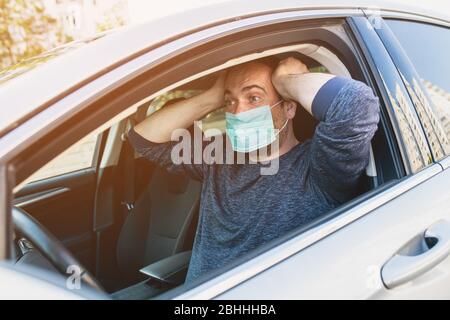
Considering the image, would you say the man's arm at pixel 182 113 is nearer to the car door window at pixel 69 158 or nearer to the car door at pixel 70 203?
the car door window at pixel 69 158

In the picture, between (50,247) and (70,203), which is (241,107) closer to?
(50,247)

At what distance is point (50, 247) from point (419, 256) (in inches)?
42.9

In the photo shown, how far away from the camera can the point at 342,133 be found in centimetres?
161

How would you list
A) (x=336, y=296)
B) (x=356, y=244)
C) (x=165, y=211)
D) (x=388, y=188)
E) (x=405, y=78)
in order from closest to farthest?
(x=336, y=296) → (x=356, y=244) → (x=388, y=188) → (x=405, y=78) → (x=165, y=211)

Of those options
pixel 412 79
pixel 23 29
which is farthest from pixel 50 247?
pixel 23 29

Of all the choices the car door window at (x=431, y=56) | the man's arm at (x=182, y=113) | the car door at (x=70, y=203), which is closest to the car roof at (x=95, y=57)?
the man's arm at (x=182, y=113)

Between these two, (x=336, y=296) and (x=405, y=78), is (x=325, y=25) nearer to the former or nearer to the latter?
(x=405, y=78)

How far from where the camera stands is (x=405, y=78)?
181cm

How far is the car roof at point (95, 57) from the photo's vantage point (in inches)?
41.0

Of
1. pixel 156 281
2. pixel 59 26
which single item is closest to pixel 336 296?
pixel 156 281

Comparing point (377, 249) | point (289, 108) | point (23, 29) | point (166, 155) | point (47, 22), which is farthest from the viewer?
point (47, 22)

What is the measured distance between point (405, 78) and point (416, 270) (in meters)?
0.88

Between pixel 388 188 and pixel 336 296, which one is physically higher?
pixel 388 188

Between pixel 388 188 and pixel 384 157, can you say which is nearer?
pixel 388 188
